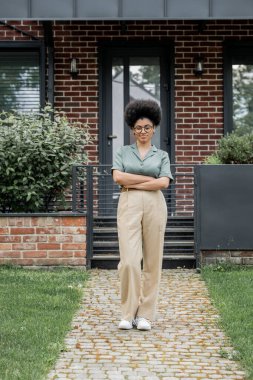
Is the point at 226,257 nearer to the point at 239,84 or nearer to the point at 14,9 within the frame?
the point at 239,84

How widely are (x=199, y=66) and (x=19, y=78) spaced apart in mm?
2701

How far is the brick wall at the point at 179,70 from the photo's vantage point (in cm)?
1189

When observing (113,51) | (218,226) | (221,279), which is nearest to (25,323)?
(221,279)

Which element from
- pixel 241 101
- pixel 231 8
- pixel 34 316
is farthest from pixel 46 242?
pixel 241 101

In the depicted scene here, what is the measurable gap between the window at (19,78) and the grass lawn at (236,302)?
4.32m

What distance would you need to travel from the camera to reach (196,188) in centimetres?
964

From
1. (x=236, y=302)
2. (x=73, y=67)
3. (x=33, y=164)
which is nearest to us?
(x=236, y=302)

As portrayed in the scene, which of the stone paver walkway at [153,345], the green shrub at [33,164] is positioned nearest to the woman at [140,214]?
the stone paver walkway at [153,345]

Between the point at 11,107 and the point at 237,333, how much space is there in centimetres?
691

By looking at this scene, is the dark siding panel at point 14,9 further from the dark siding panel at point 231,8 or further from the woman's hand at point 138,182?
the woman's hand at point 138,182

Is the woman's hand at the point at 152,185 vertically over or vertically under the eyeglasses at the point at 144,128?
under

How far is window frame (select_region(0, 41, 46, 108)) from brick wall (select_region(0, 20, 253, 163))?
122 millimetres

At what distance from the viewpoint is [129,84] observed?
1209cm

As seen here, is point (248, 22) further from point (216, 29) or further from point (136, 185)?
point (136, 185)
